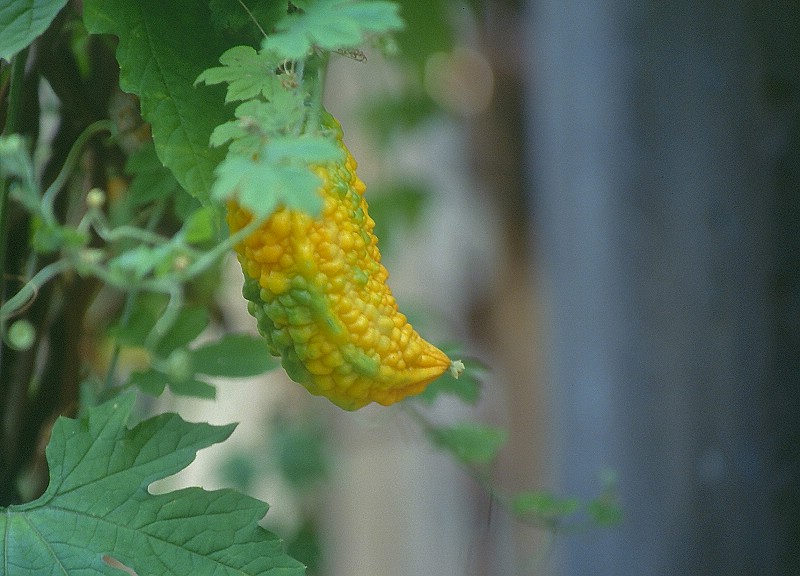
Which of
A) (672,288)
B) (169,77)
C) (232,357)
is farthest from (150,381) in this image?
(672,288)

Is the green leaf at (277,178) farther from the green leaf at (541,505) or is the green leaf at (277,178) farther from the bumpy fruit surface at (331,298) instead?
the green leaf at (541,505)

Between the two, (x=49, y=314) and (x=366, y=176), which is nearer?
(x=49, y=314)

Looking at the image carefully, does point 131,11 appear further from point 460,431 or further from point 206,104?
point 460,431

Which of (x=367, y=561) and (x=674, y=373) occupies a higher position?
(x=674, y=373)

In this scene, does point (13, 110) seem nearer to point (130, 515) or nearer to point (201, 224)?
point (201, 224)

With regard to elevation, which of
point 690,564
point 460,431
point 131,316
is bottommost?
point 690,564

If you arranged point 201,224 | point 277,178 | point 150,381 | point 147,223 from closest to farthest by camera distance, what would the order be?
1. point 277,178
2. point 201,224
3. point 150,381
4. point 147,223

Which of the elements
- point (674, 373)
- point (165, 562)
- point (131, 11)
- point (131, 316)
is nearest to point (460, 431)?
point (674, 373)

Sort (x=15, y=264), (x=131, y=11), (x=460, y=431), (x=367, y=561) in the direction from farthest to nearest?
(x=367, y=561) < (x=460, y=431) < (x=15, y=264) < (x=131, y=11)
